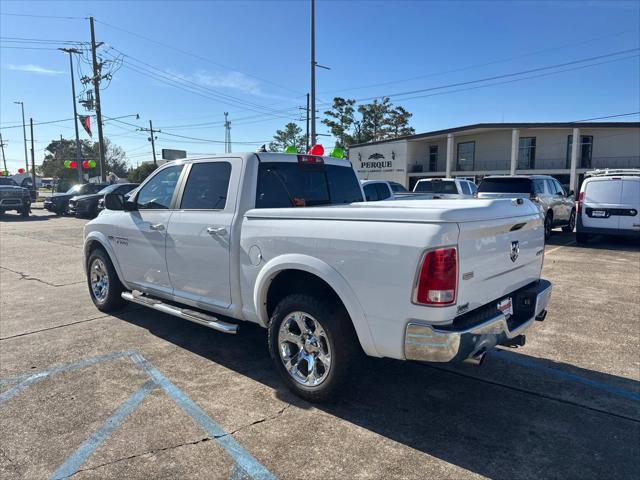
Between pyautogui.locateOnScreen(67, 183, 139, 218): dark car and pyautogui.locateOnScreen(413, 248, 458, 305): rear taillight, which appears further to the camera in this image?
pyautogui.locateOnScreen(67, 183, 139, 218): dark car

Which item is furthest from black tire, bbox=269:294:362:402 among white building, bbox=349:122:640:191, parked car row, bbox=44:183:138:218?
white building, bbox=349:122:640:191

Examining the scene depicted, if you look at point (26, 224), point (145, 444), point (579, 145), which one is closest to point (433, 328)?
point (145, 444)

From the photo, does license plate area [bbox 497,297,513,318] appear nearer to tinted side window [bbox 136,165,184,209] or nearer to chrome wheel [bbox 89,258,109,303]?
tinted side window [bbox 136,165,184,209]

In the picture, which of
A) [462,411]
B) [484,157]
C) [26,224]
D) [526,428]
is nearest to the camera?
[526,428]

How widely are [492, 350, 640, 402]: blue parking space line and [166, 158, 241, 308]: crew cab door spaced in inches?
110

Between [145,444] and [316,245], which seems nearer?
[145,444]

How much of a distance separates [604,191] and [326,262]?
11.3 metres

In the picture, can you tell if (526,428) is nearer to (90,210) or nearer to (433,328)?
(433,328)

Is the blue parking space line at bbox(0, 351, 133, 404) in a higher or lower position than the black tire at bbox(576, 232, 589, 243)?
lower

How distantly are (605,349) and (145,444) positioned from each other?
441 centimetres

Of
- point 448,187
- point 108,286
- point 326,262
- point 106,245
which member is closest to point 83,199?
point 448,187

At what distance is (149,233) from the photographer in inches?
194

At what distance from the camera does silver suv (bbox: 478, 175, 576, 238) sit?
505 inches

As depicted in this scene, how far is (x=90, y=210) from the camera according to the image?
70.3 feet
